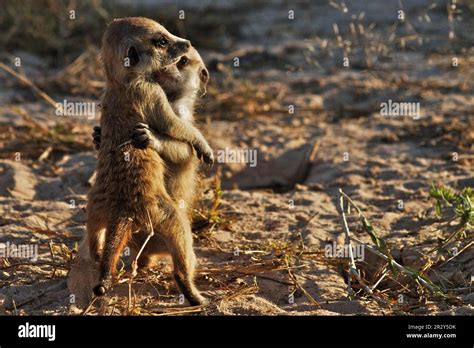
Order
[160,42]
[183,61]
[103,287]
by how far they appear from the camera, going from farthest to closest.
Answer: [183,61] → [160,42] → [103,287]

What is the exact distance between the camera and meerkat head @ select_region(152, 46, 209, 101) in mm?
5004

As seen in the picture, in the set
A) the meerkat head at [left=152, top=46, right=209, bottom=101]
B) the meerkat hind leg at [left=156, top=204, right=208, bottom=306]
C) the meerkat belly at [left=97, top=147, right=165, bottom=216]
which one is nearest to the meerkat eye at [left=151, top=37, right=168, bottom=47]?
the meerkat head at [left=152, top=46, right=209, bottom=101]

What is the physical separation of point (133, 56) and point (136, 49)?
0.15ft

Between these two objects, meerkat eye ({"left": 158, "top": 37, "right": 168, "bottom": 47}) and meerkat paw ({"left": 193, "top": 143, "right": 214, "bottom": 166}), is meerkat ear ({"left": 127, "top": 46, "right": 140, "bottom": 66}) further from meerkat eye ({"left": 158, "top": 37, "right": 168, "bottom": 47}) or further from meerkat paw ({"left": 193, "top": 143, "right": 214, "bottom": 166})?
meerkat paw ({"left": 193, "top": 143, "right": 214, "bottom": 166})

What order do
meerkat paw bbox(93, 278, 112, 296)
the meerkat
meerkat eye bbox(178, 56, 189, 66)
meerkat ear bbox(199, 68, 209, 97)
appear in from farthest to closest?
meerkat ear bbox(199, 68, 209, 97) < meerkat eye bbox(178, 56, 189, 66) < the meerkat < meerkat paw bbox(93, 278, 112, 296)

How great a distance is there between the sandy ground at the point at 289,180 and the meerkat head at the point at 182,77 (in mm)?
1042

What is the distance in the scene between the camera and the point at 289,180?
7.18 metres

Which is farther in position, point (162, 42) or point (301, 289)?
point (162, 42)

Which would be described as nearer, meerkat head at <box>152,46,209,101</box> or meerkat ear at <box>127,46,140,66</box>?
meerkat ear at <box>127,46,140,66</box>

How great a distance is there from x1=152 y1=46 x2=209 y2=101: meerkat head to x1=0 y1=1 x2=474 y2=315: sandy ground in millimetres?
1042

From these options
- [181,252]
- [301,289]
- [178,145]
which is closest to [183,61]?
[178,145]

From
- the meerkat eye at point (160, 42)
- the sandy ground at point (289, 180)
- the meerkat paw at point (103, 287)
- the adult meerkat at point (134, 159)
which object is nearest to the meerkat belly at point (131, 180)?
the adult meerkat at point (134, 159)

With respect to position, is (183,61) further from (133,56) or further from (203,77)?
(133,56)

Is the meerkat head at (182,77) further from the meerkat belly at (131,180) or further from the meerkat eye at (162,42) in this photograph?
the meerkat belly at (131,180)
